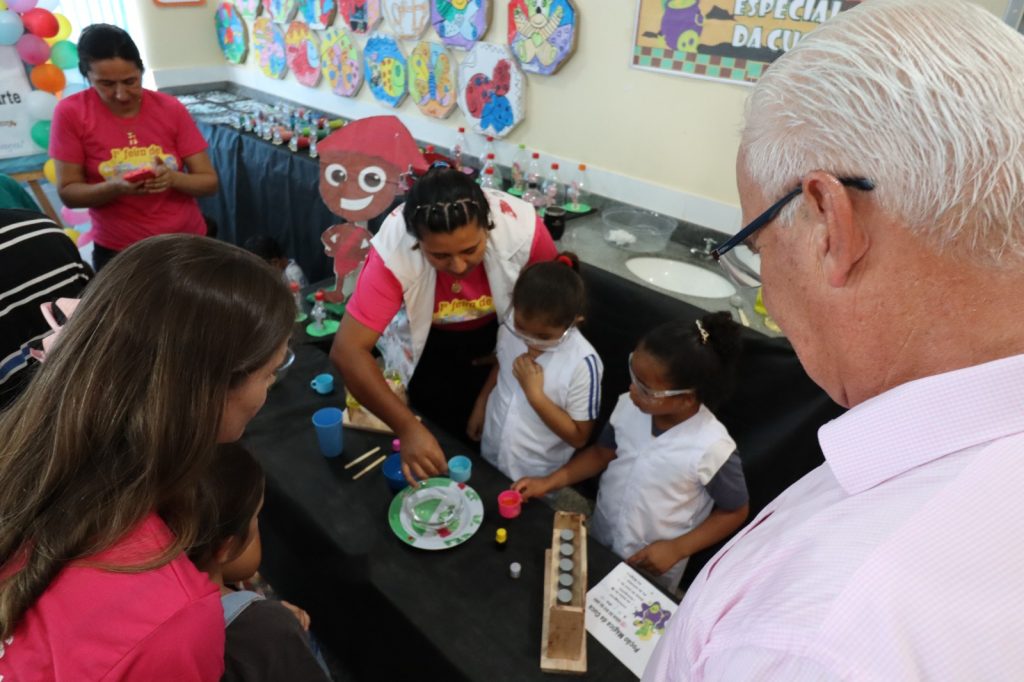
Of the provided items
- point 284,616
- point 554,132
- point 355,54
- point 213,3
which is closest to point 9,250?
point 284,616

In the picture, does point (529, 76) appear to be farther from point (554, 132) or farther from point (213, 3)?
point (213, 3)

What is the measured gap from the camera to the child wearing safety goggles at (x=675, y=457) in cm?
152

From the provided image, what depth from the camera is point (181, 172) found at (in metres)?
2.75

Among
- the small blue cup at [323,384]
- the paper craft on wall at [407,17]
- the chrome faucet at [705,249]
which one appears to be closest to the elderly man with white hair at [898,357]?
the small blue cup at [323,384]

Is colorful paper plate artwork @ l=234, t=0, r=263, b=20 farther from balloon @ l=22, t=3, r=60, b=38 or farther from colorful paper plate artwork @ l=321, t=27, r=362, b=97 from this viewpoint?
balloon @ l=22, t=3, r=60, b=38

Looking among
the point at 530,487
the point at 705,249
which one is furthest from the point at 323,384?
the point at 705,249

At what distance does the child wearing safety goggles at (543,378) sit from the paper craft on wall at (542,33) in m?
1.45

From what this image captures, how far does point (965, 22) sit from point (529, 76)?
8.99ft

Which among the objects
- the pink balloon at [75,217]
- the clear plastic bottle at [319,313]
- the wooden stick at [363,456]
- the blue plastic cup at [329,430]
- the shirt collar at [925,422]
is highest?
the shirt collar at [925,422]

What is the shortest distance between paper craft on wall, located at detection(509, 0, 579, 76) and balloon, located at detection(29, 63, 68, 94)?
2.98m

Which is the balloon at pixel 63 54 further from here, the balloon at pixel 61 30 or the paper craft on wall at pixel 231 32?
A: the paper craft on wall at pixel 231 32

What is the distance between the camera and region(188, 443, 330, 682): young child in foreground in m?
1.04

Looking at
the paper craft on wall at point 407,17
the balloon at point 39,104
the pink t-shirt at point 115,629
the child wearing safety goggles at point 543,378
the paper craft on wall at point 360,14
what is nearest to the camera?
the pink t-shirt at point 115,629

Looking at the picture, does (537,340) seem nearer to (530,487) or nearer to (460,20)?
(530,487)
